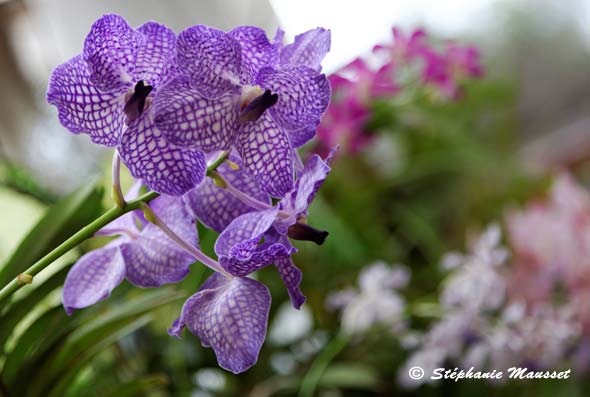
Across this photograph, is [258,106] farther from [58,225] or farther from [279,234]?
[58,225]

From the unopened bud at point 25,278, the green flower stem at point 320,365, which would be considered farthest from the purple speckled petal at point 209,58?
the green flower stem at point 320,365

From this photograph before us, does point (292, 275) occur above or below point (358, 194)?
above

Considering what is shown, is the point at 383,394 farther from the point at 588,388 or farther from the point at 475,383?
the point at 588,388

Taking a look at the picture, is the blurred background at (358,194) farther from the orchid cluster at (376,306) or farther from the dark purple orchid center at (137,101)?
the dark purple orchid center at (137,101)

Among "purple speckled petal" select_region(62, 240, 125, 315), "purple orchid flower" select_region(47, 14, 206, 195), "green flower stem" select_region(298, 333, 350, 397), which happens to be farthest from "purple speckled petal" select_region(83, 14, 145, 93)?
"green flower stem" select_region(298, 333, 350, 397)

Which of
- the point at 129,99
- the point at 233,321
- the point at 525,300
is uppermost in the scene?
the point at 129,99

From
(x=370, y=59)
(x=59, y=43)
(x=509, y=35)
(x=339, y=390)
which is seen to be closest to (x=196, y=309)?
(x=339, y=390)

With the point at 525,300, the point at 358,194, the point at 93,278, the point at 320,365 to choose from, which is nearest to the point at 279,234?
the point at 93,278

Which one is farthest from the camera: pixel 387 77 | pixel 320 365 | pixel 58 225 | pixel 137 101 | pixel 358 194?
pixel 358 194
